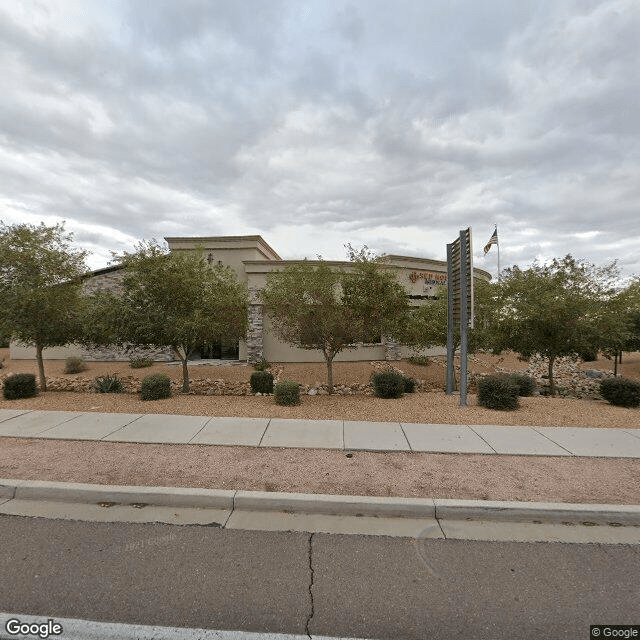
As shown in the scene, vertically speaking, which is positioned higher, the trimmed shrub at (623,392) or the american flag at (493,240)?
the american flag at (493,240)

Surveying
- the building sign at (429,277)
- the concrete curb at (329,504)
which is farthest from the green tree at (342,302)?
the building sign at (429,277)

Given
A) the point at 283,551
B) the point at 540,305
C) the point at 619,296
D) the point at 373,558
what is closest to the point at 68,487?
the point at 283,551

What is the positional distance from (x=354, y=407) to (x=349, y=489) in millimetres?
4420

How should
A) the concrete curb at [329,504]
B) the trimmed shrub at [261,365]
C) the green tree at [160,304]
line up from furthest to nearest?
the trimmed shrub at [261,365]
the green tree at [160,304]
the concrete curb at [329,504]

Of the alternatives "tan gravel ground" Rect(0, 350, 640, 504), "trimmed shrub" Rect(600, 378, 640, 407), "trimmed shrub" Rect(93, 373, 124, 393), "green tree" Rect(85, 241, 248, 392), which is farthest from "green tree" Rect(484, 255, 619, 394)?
"trimmed shrub" Rect(93, 373, 124, 393)

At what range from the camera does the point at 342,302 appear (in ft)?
33.0

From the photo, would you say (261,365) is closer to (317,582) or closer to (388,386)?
(388,386)

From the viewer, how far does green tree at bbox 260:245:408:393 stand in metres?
9.68

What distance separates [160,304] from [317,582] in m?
8.83

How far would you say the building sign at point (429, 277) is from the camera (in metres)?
19.2

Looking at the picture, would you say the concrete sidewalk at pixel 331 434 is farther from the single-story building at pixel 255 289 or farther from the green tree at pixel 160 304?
the single-story building at pixel 255 289

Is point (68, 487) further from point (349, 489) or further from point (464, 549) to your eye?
point (464, 549)

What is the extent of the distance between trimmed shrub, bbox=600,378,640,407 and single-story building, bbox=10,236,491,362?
8.66 meters

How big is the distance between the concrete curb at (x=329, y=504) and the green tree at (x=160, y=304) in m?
5.83
